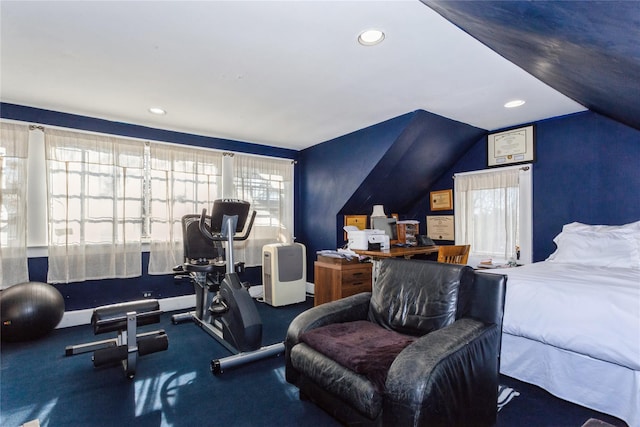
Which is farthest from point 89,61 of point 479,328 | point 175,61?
point 479,328

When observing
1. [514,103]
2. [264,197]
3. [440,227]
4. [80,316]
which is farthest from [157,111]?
[440,227]

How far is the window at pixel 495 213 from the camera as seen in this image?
148 inches

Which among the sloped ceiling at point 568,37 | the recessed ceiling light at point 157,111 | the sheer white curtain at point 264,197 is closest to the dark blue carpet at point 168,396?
the sheer white curtain at point 264,197

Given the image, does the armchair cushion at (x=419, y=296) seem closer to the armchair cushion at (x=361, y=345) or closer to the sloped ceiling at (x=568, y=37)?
the armchair cushion at (x=361, y=345)

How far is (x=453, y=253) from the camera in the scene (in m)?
3.41

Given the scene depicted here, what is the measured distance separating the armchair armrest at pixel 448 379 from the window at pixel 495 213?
8.34 feet

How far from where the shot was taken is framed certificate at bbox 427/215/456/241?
452cm

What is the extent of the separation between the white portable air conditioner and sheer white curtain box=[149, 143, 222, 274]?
1.12 m

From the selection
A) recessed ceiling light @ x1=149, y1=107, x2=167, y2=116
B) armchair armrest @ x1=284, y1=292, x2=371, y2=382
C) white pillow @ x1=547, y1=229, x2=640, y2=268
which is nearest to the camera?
armchair armrest @ x1=284, y1=292, x2=371, y2=382

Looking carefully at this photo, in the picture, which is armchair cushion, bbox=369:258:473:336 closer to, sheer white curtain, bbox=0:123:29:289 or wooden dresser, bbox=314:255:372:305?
wooden dresser, bbox=314:255:372:305

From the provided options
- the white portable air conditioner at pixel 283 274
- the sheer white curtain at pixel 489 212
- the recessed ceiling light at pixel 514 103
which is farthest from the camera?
the white portable air conditioner at pixel 283 274

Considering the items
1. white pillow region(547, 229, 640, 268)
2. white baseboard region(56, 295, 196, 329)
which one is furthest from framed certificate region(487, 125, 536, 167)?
white baseboard region(56, 295, 196, 329)

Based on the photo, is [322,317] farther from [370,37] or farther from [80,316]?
[80,316]

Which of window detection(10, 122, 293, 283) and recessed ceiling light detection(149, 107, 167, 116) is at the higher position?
recessed ceiling light detection(149, 107, 167, 116)
